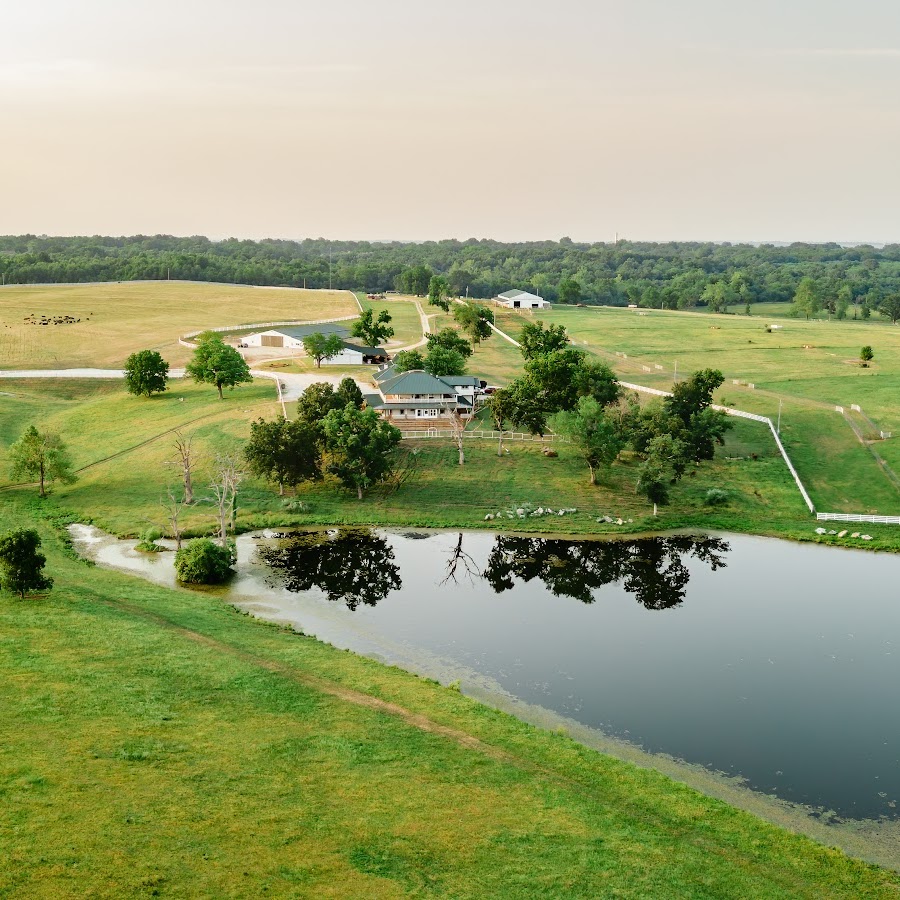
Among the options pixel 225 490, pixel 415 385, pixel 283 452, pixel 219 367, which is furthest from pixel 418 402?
pixel 225 490

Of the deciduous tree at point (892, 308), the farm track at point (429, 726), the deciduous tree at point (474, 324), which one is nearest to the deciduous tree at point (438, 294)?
the deciduous tree at point (474, 324)

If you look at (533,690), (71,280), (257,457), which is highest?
(71,280)

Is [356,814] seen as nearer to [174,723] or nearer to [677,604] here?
[174,723]

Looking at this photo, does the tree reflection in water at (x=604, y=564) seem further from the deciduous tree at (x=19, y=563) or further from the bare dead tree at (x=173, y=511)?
the deciduous tree at (x=19, y=563)

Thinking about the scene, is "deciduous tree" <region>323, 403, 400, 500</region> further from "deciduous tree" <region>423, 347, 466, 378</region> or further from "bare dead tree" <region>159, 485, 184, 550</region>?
"deciduous tree" <region>423, 347, 466, 378</region>

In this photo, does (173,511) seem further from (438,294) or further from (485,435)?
(438,294)

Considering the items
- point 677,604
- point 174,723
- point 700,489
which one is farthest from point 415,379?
point 174,723
